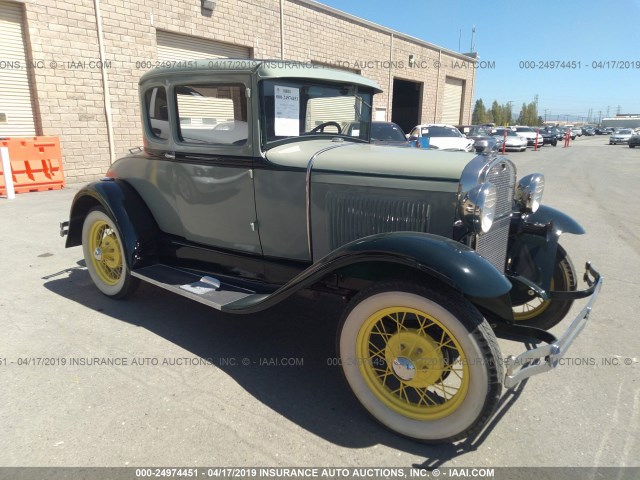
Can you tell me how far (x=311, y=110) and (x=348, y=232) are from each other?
105 cm

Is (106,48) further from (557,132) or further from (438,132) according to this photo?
(557,132)

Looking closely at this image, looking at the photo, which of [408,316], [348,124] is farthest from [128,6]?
[408,316]

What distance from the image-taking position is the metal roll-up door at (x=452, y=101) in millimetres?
26812

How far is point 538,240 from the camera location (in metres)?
3.01

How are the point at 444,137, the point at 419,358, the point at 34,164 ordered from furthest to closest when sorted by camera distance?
the point at 444,137, the point at 34,164, the point at 419,358

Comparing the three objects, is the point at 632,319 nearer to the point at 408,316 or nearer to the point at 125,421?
the point at 408,316

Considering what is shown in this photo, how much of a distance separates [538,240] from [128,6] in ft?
35.2

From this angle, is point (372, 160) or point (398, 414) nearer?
point (398, 414)

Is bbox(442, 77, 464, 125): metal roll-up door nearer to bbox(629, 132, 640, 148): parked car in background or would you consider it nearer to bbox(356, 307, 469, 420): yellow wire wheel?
bbox(629, 132, 640, 148): parked car in background

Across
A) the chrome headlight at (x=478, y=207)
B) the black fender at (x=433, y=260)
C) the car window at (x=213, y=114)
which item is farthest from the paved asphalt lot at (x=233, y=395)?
the car window at (x=213, y=114)

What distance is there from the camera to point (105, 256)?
3.89m

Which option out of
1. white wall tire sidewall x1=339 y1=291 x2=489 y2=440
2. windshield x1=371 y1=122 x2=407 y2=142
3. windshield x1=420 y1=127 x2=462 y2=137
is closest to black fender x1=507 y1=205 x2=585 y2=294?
white wall tire sidewall x1=339 y1=291 x2=489 y2=440

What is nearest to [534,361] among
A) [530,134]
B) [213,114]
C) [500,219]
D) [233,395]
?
[500,219]

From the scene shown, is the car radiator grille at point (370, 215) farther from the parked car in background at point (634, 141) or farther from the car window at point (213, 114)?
the parked car in background at point (634, 141)
